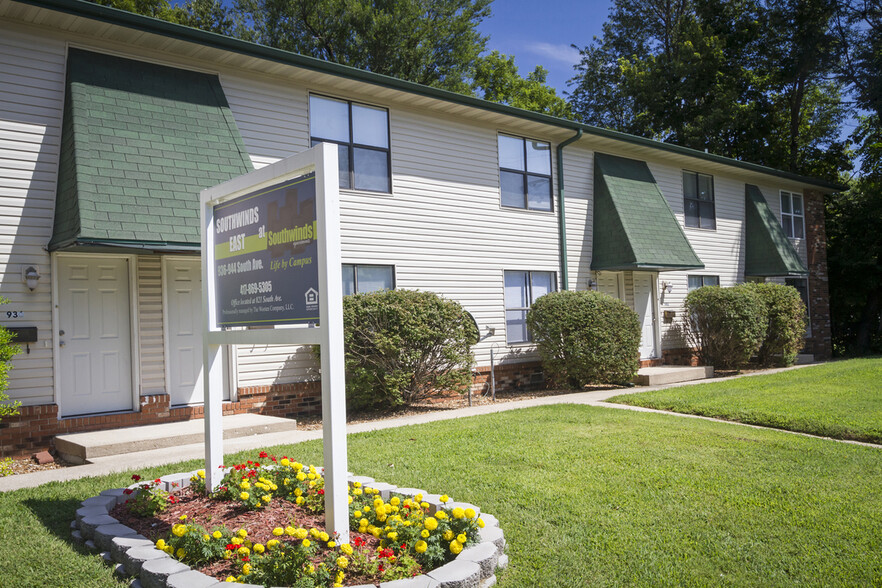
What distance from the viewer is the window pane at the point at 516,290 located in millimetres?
13312

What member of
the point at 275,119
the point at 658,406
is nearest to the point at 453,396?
the point at 658,406

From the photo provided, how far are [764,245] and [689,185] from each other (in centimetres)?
324

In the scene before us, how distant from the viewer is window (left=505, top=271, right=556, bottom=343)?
13.3 m

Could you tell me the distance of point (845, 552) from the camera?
154 inches

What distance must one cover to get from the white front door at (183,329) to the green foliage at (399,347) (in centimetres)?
207

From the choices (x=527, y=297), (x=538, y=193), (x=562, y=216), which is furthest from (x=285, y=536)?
A: (x=562, y=216)

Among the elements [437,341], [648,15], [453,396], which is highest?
Answer: [648,15]

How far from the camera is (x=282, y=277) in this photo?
4.23 m

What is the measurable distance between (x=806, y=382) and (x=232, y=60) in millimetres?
11427

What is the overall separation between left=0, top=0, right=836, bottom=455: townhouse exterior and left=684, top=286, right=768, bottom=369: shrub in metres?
0.90

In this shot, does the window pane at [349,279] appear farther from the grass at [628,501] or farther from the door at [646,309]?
the door at [646,309]

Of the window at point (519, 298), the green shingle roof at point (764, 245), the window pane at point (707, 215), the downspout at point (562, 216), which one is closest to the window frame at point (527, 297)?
the window at point (519, 298)

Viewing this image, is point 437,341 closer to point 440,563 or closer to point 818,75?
point 440,563

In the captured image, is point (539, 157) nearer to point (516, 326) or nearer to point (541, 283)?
point (541, 283)
